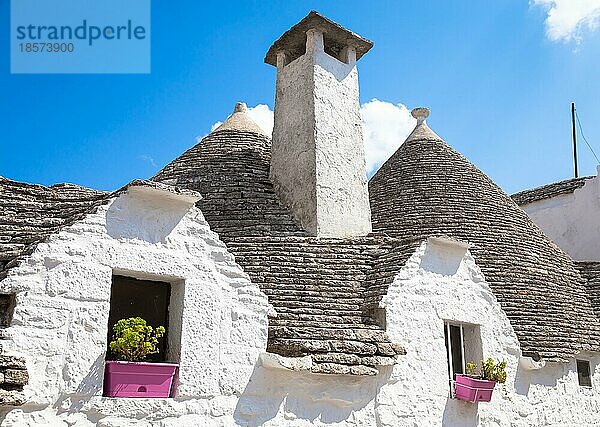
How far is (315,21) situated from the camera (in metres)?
Result: 12.5

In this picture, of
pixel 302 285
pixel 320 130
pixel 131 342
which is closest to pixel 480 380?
pixel 302 285

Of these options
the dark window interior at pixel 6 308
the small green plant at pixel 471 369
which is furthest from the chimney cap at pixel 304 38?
the dark window interior at pixel 6 308

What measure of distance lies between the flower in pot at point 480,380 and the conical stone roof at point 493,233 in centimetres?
118

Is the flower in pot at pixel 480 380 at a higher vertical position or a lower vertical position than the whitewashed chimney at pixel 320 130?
lower

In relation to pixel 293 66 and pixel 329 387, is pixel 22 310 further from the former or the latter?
pixel 293 66

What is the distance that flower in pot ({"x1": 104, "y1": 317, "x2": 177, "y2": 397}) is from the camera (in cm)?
669

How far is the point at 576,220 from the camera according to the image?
18766 mm

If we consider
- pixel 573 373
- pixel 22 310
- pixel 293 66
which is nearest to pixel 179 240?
pixel 22 310

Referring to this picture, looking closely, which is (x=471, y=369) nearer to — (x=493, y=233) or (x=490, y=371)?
(x=490, y=371)

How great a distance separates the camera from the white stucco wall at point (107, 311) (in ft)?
20.7

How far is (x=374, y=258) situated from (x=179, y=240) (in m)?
3.81

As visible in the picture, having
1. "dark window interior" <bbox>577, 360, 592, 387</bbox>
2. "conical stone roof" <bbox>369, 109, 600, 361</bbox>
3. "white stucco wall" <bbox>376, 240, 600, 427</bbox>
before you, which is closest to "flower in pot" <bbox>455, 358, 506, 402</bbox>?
"white stucco wall" <bbox>376, 240, 600, 427</bbox>

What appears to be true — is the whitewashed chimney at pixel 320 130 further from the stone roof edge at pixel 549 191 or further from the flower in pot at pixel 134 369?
the stone roof edge at pixel 549 191

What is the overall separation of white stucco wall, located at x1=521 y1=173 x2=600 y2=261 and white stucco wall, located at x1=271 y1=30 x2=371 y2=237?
894 cm
